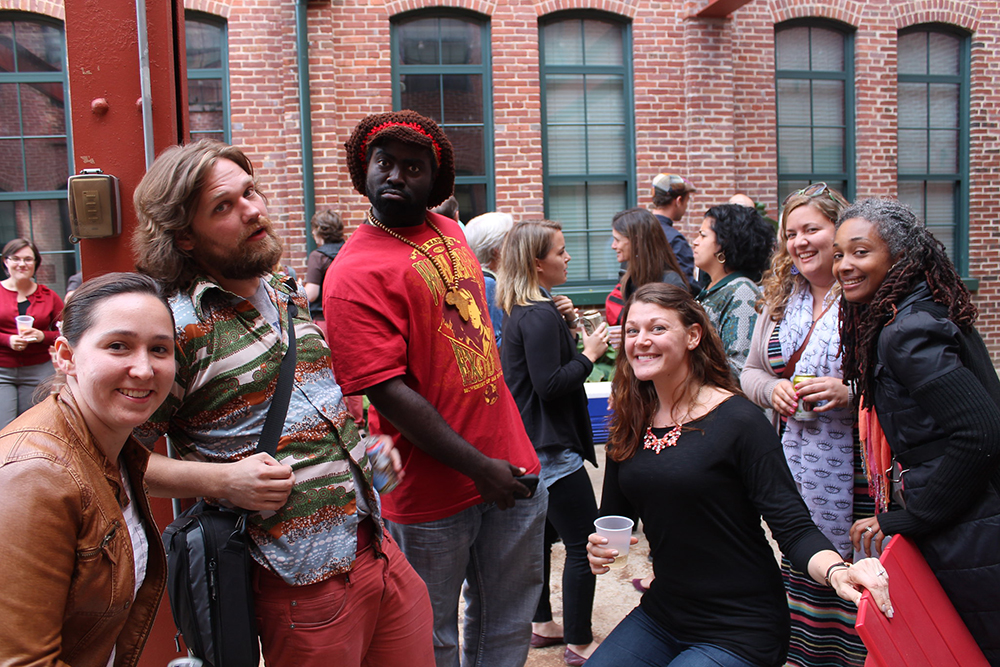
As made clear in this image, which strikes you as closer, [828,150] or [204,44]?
[204,44]

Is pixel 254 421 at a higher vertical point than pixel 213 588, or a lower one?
higher

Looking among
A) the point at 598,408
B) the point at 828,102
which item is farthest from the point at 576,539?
the point at 828,102

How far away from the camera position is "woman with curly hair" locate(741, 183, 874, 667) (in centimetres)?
275

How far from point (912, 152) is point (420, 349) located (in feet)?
31.4

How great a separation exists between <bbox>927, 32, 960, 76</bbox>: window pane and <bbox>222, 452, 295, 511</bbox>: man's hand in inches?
412

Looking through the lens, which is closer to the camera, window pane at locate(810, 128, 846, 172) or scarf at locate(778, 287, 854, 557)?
scarf at locate(778, 287, 854, 557)

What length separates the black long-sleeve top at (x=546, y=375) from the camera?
331 centimetres

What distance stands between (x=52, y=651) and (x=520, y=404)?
2316 mm

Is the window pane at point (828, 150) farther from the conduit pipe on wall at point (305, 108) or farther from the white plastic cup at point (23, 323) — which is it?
the white plastic cup at point (23, 323)

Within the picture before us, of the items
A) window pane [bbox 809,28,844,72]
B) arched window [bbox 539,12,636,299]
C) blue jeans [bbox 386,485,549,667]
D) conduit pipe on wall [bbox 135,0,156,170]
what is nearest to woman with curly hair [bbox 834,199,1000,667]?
blue jeans [bbox 386,485,549,667]

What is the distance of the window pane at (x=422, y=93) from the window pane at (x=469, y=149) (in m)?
0.28

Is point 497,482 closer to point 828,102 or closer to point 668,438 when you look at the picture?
point 668,438

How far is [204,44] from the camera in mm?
8031

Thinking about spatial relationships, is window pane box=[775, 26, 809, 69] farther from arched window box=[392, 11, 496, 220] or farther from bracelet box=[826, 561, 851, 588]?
bracelet box=[826, 561, 851, 588]
